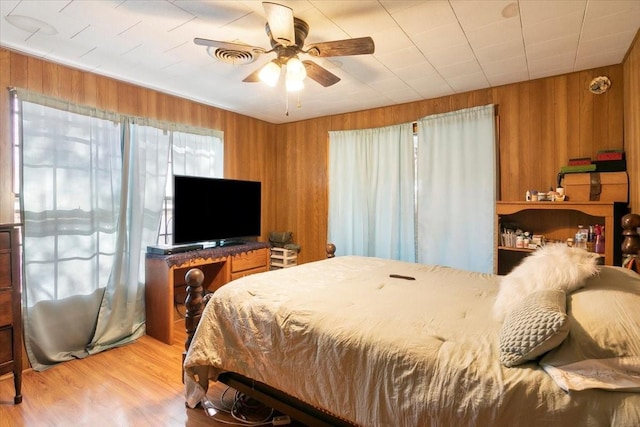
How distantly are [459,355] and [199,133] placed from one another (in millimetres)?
3502

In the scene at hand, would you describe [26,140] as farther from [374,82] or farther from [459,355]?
[459,355]

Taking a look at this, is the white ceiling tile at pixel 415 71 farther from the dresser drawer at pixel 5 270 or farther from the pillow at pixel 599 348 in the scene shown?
the dresser drawer at pixel 5 270

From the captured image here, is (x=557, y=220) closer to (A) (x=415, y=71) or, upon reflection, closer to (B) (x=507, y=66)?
(B) (x=507, y=66)

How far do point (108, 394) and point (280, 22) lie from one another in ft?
8.55

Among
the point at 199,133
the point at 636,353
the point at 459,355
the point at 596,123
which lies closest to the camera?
the point at 636,353

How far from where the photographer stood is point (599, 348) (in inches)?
39.9

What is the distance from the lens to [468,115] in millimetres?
3414

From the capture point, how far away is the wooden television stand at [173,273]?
309cm

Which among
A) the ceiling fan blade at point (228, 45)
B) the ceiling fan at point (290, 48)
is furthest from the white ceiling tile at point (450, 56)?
the ceiling fan blade at point (228, 45)

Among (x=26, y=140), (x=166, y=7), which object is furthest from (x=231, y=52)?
(x=26, y=140)

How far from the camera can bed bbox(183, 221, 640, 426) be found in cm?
98

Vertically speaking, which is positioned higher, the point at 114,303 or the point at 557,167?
the point at 557,167

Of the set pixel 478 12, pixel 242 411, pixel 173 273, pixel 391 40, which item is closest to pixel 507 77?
pixel 478 12

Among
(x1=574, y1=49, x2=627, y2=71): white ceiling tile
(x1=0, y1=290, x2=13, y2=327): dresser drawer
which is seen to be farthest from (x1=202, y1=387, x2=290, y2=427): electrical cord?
(x1=574, y1=49, x2=627, y2=71): white ceiling tile
